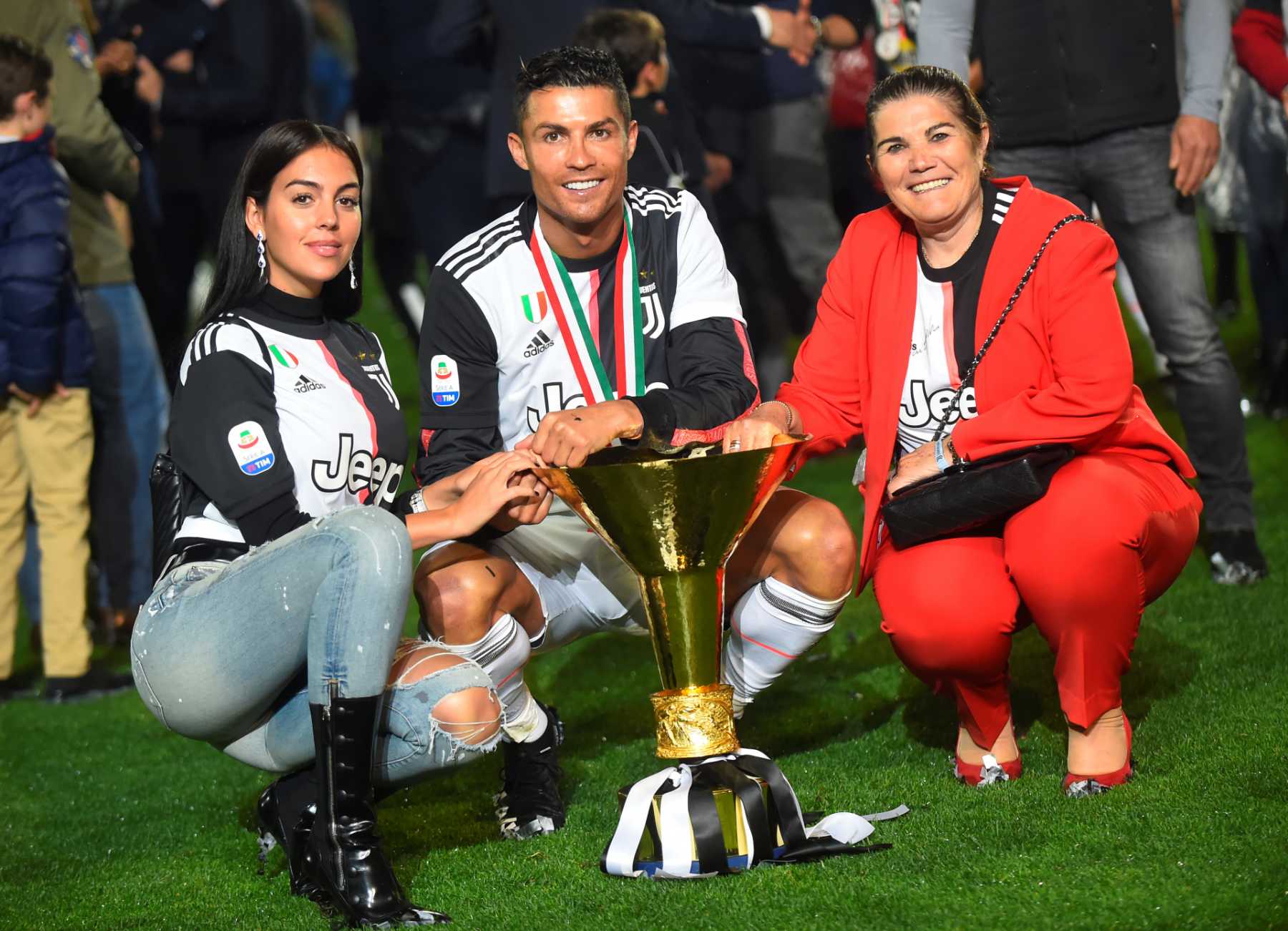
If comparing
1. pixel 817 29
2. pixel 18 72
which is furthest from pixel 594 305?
pixel 817 29

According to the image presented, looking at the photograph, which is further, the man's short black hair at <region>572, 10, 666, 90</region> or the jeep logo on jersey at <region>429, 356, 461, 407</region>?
the man's short black hair at <region>572, 10, 666, 90</region>

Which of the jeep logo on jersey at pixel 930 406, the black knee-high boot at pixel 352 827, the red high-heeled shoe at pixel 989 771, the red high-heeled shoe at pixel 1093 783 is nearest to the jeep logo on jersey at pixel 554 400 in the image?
the jeep logo on jersey at pixel 930 406

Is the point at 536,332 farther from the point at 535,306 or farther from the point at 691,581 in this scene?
the point at 691,581

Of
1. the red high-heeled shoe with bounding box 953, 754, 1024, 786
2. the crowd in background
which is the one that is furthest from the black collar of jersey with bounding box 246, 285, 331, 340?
the crowd in background

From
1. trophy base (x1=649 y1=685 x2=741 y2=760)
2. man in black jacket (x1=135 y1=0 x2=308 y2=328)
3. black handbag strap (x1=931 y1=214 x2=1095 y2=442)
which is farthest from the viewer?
man in black jacket (x1=135 y1=0 x2=308 y2=328)

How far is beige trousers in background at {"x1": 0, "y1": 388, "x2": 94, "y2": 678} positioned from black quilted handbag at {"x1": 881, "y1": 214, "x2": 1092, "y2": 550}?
9.28 feet

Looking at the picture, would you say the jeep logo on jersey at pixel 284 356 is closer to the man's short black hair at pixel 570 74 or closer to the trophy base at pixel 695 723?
the man's short black hair at pixel 570 74

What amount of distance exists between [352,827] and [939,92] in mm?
1842

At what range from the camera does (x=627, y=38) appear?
5.47 metres

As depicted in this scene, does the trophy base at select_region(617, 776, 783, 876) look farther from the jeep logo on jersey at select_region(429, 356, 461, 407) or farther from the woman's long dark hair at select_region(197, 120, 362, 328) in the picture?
the woman's long dark hair at select_region(197, 120, 362, 328)

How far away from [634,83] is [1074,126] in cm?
171

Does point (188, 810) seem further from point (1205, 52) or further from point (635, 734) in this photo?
point (1205, 52)

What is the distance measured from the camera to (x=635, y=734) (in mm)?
3900

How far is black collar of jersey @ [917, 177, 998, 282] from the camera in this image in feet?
10.5
